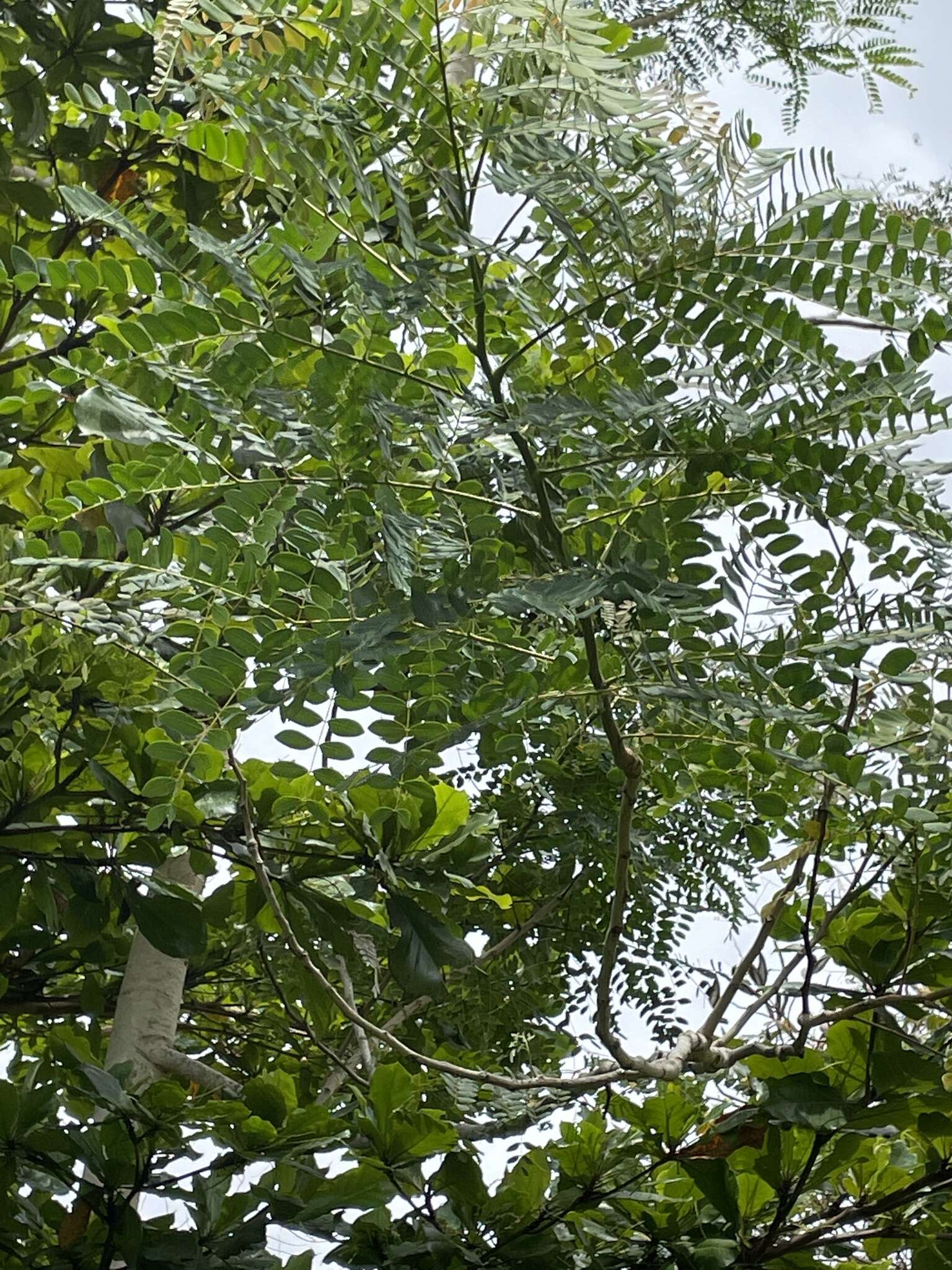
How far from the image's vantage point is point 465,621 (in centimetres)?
57

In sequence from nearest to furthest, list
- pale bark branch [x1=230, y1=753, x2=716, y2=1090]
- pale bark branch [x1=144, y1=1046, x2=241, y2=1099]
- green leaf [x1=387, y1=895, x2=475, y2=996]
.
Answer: pale bark branch [x1=230, y1=753, x2=716, y2=1090] < green leaf [x1=387, y1=895, x2=475, y2=996] < pale bark branch [x1=144, y1=1046, x2=241, y2=1099]

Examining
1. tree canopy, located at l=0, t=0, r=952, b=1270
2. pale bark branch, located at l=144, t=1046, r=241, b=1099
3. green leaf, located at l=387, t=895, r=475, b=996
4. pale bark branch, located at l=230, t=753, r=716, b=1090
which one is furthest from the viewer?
pale bark branch, located at l=144, t=1046, r=241, b=1099

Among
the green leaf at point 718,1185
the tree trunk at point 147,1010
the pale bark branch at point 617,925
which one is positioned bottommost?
the green leaf at point 718,1185

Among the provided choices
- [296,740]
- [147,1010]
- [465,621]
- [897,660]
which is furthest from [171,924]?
[897,660]

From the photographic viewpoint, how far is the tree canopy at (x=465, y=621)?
0.52 meters

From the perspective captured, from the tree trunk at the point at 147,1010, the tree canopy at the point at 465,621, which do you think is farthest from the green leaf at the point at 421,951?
the tree trunk at the point at 147,1010

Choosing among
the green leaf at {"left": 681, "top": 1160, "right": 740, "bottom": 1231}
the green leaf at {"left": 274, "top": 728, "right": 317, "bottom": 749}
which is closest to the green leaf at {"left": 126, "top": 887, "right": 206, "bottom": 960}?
the green leaf at {"left": 274, "top": 728, "right": 317, "bottom": 749}

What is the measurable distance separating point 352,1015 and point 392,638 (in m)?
0.23

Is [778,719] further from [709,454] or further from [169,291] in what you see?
[169,291]

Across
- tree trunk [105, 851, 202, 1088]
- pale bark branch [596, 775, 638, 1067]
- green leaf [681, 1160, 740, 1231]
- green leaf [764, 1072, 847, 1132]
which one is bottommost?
green leaf [681, 1160, 740, 1231]

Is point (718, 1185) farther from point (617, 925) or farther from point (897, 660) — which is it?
point (897, 660)

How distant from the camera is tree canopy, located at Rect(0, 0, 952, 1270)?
522 millimetres

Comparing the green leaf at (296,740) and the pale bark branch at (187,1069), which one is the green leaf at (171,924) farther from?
the green leaf at (296,740)

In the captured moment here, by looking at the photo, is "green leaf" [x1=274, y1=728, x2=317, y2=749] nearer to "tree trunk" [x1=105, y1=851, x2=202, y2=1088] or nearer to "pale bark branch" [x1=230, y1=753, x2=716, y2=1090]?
"pale bark branch" [x1=230, y1=753, x2=716, y2=1090]
